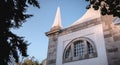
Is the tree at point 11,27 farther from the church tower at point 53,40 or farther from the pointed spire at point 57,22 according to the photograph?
the pointed spire at point 57,22

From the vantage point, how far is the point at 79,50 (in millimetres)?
12391

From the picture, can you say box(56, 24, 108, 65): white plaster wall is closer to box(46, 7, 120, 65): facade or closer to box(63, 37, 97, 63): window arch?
box(46, 7, 120, 65): facade

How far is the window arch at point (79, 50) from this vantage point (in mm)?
11497

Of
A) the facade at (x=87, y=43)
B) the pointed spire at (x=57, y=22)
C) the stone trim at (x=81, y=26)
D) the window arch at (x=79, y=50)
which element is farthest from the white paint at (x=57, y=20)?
the window arch at (x=79, y=50)

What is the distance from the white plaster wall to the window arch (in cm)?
27

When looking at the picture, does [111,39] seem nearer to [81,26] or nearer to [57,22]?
[81,26]

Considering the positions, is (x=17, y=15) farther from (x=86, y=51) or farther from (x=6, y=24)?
(x=86, y=51)

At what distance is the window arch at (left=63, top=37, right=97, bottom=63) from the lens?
11497mm

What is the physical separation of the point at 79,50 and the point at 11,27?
7.30m

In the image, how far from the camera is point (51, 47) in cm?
1380

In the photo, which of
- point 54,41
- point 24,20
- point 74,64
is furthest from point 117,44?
point 24,20

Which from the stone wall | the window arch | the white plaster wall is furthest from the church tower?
the stone wall

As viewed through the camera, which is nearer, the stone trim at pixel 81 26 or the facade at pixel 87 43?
the facade at pixel 87 43

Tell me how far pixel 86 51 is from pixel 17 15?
6.97m
